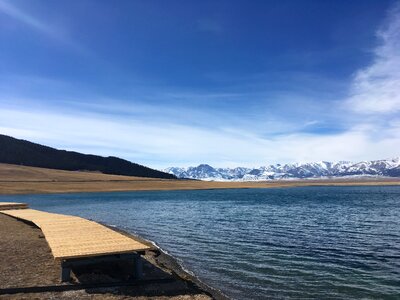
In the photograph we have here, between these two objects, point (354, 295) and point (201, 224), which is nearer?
point (354, 295)

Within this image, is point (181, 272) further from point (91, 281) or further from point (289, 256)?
point (289, 256)

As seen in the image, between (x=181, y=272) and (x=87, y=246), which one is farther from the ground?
(x=87, y=246)

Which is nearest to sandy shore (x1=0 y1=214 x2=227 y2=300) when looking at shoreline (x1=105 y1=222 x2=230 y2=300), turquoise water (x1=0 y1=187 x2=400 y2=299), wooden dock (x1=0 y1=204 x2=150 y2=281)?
shoreline (x1=105 y1=222 x2=230 y2=300)

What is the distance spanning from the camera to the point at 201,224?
47.3 m

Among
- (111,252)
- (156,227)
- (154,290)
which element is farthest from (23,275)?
(156,227)

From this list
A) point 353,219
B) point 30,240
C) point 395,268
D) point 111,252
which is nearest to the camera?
point 111,252

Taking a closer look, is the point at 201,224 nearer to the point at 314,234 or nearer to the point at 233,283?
the point at 314,234

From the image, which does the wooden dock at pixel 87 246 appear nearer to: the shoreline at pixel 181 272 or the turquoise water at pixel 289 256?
the shoreline at pixel 181 272

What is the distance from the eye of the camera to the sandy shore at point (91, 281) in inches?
629

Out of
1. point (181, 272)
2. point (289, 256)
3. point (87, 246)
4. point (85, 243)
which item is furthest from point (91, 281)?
point (289, 256)

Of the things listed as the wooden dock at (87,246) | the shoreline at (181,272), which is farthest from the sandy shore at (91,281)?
the wooden dock at (87,246)

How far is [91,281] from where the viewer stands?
1789 centimetres

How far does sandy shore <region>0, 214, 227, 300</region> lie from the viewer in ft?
52.4

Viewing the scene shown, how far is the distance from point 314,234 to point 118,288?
2581 centimetres
